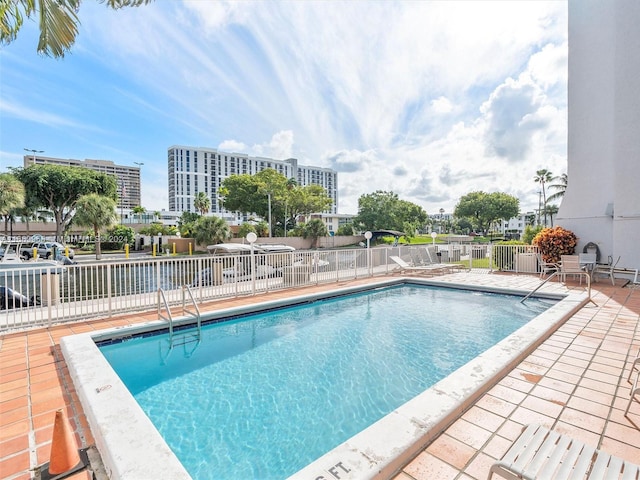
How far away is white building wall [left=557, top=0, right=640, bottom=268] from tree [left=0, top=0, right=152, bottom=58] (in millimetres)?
13309

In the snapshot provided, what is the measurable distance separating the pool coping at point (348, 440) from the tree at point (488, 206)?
171ft

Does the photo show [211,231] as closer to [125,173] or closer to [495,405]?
[495,405]

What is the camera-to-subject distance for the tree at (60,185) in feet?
96.7

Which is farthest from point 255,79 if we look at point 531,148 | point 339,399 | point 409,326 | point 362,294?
point 531,148

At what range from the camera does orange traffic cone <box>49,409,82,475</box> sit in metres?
1.90

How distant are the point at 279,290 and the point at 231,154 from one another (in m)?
103

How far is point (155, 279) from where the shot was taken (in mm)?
6551

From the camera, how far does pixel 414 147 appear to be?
16125mm

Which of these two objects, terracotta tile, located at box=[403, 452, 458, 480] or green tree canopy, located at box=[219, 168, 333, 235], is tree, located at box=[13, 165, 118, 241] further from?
terracotta tile, located at box=[403, 452, 458, 480]

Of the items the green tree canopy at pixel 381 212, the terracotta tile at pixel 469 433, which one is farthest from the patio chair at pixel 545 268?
the green tree canopy at pixel 381 212

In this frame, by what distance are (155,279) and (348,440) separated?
575cm

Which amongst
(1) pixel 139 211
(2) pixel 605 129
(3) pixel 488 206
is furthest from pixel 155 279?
(1) pixel 139 211

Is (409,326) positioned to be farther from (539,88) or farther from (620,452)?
(539,88)

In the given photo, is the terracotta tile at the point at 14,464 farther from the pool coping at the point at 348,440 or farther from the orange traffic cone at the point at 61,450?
the pool coping at the point at 348,440
